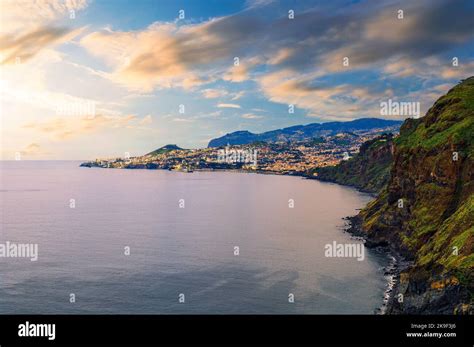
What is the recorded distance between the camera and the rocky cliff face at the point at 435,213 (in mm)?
50594

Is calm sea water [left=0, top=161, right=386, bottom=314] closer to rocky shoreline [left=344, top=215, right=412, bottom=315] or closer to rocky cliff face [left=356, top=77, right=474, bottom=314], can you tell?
rocky shoreline [left=344, top=215, right=412, bottom=315]

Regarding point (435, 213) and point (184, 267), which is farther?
point (184, 267)

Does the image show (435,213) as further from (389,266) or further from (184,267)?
(184,267)

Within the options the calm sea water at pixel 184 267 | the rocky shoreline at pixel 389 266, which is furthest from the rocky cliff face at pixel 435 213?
the calm sea water at pixel 184 267

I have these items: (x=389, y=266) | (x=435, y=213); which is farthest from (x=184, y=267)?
(x=435, y=213)

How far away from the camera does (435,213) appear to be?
→ 3155 inches

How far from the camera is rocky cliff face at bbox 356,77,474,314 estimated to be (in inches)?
1992

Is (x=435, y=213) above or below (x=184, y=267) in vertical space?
above

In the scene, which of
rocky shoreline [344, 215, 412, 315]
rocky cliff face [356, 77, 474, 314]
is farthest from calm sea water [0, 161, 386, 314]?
rocky cliff face [356, 77, 474, 314]

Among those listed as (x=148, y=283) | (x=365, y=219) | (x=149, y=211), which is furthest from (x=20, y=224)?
(x=365, y=219)

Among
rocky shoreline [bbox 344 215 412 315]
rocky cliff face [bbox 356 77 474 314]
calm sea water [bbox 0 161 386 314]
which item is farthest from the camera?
calm sea water [bbox 0 161 386 314]
